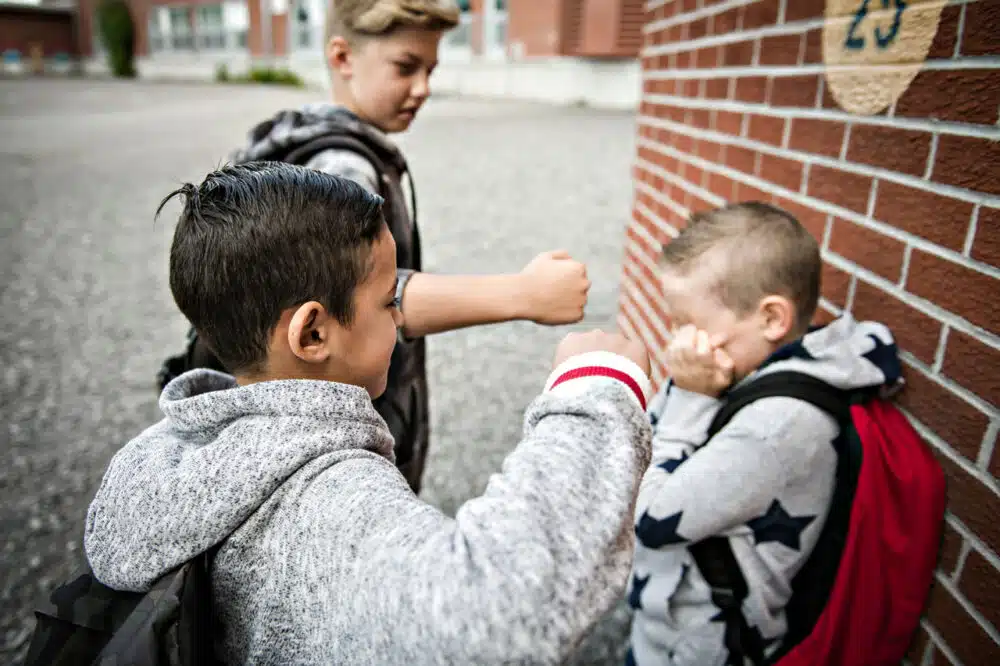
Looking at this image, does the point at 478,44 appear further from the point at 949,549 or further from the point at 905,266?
the point at 949,549

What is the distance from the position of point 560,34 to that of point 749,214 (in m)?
18.1

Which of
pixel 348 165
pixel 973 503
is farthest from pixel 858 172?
pixel 348 165

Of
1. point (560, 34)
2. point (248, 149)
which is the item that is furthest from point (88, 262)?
point (560, 34)

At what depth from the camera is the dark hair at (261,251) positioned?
37.2 inches

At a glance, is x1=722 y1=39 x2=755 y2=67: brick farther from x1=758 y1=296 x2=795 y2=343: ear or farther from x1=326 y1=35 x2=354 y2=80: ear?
x1=326 y1=35 x2=354 y2=80: ear

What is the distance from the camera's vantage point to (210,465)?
881 mm

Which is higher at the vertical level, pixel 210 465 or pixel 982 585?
pixel 210 465

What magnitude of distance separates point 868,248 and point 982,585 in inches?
29.6

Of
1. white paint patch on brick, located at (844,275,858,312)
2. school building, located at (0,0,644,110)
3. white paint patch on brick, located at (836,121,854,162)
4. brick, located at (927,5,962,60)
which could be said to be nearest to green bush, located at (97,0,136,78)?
→ school building, located at (0,0,644,110)

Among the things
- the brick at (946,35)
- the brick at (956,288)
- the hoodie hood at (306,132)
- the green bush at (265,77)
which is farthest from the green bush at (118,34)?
the brick at (956,288)

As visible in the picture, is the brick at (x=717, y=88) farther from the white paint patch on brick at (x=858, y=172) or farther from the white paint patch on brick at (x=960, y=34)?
the white paint patch on brick at (x=960, y=34)

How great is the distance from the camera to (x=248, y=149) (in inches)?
71.1

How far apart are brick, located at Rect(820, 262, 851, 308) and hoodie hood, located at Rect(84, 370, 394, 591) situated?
1.31 meters

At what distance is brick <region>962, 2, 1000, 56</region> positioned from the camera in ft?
4.17
